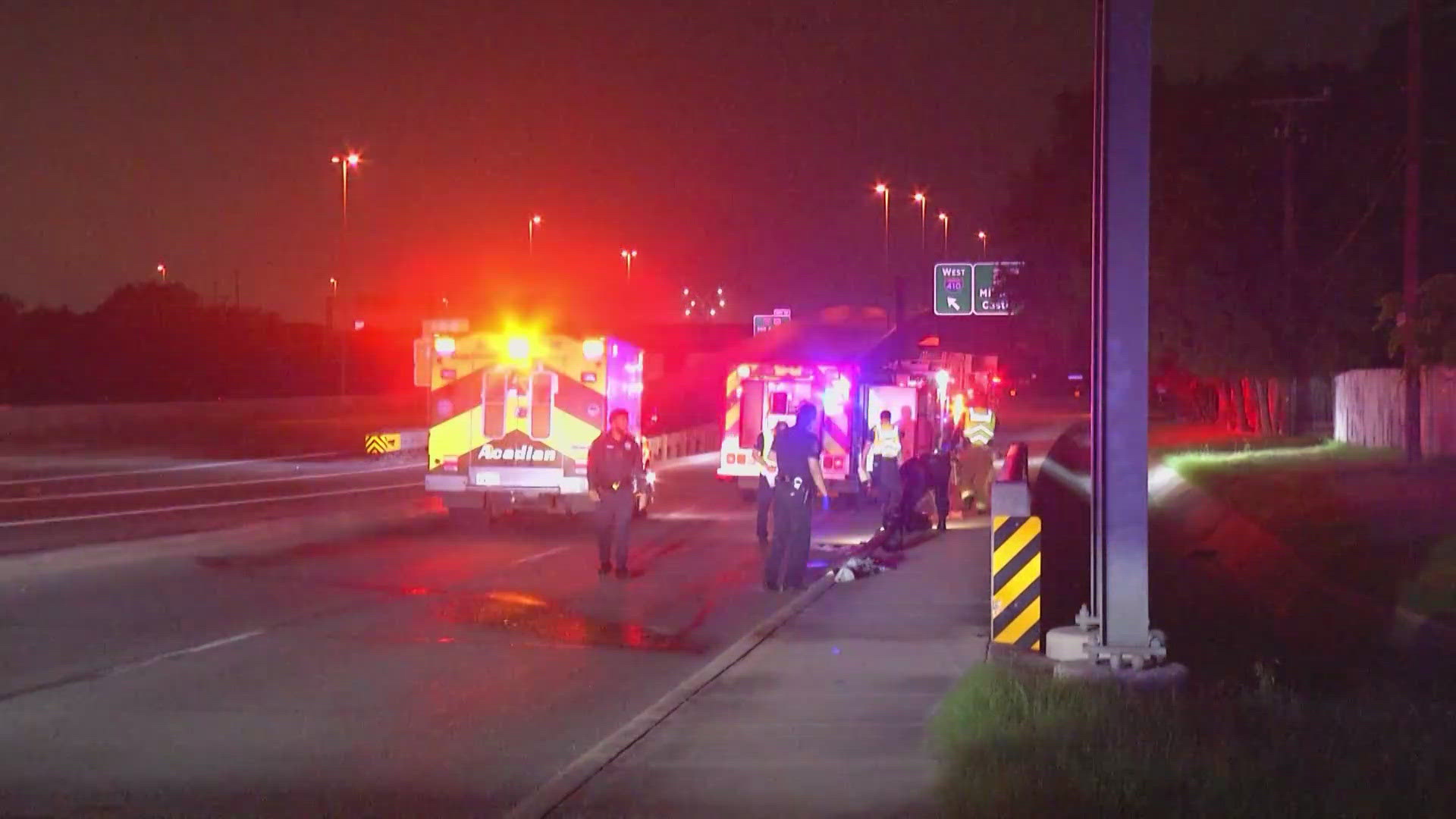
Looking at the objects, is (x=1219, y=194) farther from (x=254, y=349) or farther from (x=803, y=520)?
(x=254, y=349)

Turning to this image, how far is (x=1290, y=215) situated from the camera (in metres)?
43.3

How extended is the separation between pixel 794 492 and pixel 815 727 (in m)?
6.94

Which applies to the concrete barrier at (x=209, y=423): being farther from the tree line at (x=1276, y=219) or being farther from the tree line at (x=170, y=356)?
the tree line at (x=1276, y=219)

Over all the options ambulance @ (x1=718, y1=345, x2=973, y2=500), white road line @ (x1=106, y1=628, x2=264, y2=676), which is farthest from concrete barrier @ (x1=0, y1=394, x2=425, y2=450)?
white road line @ (x1=106, y1=628, x2=264, y2=676)

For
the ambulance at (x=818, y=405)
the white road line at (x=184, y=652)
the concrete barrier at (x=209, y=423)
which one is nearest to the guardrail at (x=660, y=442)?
the ambulance at (x=818, y=405)

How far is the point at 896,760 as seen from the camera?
8422 millimetres

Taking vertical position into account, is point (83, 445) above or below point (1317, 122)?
below

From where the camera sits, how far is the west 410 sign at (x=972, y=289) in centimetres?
5406

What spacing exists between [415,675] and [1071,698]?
4.89 m

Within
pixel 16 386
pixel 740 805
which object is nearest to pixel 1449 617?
pixel 740 805

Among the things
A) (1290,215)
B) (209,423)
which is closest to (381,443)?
(1290,215)

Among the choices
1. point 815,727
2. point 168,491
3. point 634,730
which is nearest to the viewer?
point 634,730

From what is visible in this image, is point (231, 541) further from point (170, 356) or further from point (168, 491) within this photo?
point (170, 356)

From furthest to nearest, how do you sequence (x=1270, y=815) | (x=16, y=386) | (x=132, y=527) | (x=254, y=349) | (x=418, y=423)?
(x=254, y=349) < (x=16, y=386) < (x=418, y=423) < (x=132, y=527) < (x=1270, y=815)
